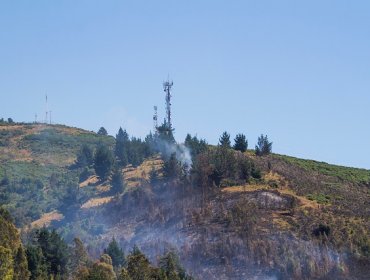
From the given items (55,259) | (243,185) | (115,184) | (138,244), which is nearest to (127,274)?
(55,259)

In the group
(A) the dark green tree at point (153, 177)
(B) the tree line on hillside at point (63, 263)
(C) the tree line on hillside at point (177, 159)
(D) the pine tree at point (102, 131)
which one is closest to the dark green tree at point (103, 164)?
(C) the tree line on hillside at point (177, 159)

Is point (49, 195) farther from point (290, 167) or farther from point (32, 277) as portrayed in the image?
point (32, 277)

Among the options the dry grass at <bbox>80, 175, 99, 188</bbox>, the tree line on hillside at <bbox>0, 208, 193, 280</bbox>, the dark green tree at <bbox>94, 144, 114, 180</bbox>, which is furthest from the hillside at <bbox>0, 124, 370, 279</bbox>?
the tree line on hillside at <bbox>0, 208, 193, 280</bbox>

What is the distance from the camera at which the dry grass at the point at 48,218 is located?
8756 cm

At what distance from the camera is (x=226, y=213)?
7012 centimetres

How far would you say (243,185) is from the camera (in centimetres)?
7731

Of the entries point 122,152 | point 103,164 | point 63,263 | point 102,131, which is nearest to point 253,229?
point 63,263

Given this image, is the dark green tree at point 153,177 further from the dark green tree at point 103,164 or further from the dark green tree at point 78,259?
the dark green tree at point 78,259

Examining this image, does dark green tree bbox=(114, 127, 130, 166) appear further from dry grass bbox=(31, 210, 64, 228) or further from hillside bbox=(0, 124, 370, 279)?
dry grass bbox=(31, 210, 64, 228)

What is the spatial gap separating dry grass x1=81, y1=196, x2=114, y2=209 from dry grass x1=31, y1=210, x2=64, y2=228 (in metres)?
3.52

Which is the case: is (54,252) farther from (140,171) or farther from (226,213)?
(140,171)

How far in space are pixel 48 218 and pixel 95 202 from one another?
6.55 metres

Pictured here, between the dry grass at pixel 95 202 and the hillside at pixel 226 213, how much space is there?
0.65ft

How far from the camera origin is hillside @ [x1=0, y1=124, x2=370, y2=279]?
60.9 m
